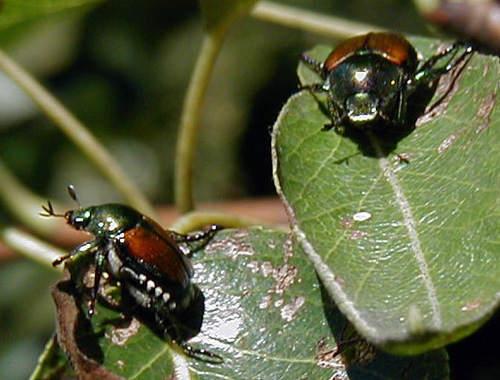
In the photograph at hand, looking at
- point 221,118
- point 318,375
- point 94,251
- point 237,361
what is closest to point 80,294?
point 94,251

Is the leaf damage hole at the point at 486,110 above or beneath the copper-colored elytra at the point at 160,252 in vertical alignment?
above

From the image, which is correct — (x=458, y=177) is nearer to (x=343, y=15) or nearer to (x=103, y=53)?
(x=343, y=15)

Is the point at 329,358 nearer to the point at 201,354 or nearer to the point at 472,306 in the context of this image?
the point at 201,354

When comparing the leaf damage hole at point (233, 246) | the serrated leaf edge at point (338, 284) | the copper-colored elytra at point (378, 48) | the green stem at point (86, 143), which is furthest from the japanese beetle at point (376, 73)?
the green stem at point (86, 143)

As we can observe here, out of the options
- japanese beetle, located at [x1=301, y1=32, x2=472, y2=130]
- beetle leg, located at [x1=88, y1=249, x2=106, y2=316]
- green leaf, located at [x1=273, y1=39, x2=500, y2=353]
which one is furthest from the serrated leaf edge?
beetle leg, located at [x1=88, y1=249, x2=106, y2=316]

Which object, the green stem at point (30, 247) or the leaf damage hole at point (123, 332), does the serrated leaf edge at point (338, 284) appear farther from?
the green stem at point (30, 247)

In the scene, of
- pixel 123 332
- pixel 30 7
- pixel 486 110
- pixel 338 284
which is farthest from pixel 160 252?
pixel 30 7
